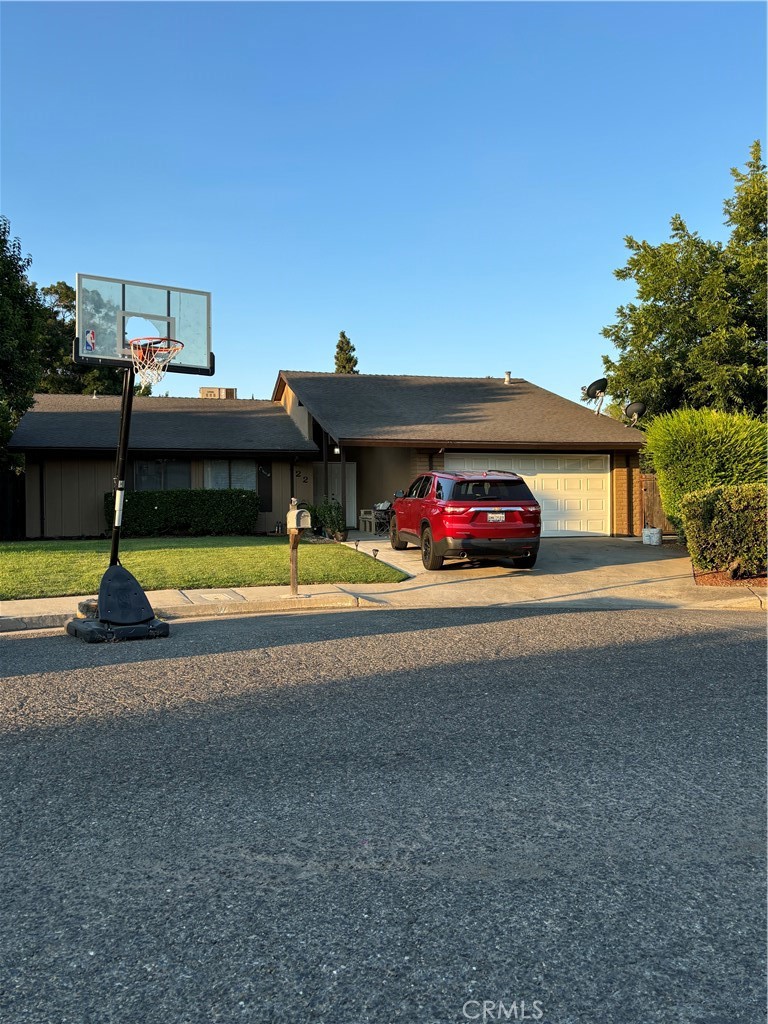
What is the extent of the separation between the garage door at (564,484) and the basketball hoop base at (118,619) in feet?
45.3

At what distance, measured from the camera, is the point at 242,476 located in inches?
931

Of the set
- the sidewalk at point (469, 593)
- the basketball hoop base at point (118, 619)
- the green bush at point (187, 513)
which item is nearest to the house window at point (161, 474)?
the green bush at point (187, 513)

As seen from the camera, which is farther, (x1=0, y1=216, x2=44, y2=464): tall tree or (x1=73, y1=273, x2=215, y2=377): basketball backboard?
(x1=0, y1=216, x2=44, y2=464): tall tree

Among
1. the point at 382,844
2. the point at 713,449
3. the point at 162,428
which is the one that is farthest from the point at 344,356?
the point at 382,844

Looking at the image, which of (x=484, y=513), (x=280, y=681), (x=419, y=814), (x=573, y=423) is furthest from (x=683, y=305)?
(x=419, y=814)

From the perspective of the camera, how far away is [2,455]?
21516 millimetres

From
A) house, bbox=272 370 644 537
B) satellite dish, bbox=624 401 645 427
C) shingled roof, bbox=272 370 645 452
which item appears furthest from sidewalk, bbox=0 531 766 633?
satellite dish, bbox=624 401 645 427

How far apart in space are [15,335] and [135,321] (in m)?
11.3

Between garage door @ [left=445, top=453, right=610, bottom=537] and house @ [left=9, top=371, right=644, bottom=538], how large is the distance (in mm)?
29

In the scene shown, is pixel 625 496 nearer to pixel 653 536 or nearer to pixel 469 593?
pixel 653 536

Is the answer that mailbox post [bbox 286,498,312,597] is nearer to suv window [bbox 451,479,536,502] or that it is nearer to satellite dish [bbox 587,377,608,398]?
suv window [bbox 451,479,536,502]

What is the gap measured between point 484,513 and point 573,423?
10534 millimetres

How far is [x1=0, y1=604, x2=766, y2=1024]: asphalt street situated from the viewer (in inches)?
99.4

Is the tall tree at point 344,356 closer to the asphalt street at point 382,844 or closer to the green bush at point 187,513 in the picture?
the green bush at point 187,513
